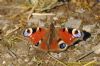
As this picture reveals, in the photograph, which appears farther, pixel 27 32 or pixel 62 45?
pixel 27 32

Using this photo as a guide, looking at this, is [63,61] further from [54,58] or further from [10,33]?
[10,33]

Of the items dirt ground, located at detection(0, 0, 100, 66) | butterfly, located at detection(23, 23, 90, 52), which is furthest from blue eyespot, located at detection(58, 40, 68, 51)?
dirt ground, located at detection(0, 0, 100, 66)

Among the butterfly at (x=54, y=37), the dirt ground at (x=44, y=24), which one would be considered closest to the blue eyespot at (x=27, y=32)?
the butterfly at (x=54, y=37)

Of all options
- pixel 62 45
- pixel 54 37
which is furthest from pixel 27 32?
pixel 62 45

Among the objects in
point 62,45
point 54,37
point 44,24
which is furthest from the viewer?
point 44,24

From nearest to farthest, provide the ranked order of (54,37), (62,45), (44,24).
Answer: (62,45) → (54,37) → (44,24)

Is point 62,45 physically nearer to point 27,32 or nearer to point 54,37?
point 54,37
